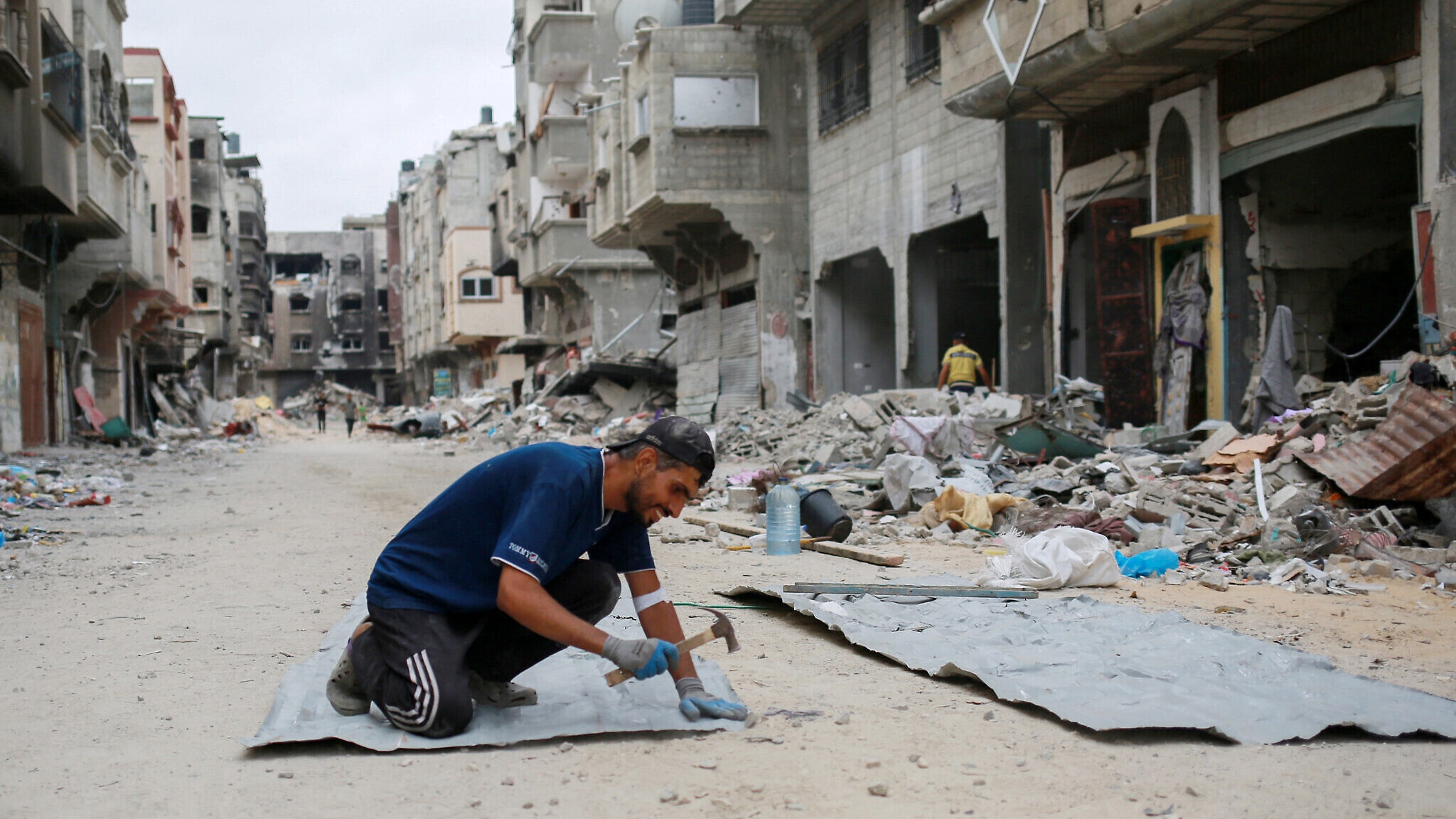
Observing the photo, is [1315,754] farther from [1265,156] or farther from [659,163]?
[659,163]

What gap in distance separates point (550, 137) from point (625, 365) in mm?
10423

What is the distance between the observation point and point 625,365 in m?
28.5

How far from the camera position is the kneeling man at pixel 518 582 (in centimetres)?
327

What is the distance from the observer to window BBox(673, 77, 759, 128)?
2222 cm

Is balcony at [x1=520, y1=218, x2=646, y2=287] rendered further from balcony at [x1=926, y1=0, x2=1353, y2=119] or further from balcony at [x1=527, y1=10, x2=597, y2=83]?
balcony at [x1=926, y1=0, x2=1353, y2=119]

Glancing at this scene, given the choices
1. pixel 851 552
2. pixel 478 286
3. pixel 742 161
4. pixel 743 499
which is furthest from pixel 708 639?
pixel 478 286

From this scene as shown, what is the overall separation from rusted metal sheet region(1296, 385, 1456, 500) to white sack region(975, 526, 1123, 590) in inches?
93.9

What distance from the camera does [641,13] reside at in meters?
31.0

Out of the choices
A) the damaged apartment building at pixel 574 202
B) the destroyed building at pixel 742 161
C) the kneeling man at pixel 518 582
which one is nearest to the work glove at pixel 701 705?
the kneeling man at pixel 518 582

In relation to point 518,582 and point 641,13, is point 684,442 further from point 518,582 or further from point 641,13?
point 641,13

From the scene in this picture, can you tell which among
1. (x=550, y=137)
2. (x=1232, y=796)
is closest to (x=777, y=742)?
(x=1232, y=796)

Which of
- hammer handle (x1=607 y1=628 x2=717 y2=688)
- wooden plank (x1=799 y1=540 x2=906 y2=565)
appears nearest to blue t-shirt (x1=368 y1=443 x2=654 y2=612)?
hammer handle (x1=607 y1=628 x2=717 y2=688)

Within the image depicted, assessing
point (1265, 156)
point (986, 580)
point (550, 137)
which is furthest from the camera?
point (550, 137)

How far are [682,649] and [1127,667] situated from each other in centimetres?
175
